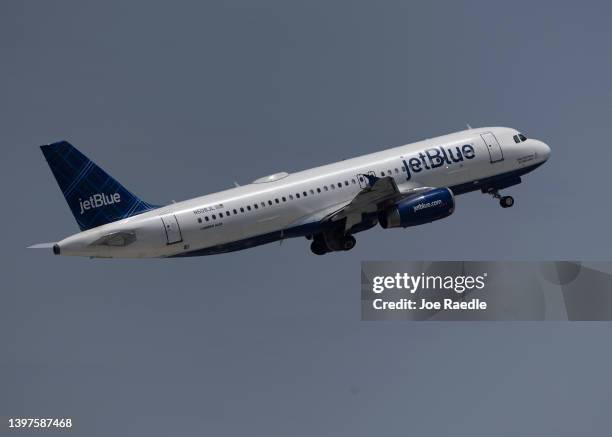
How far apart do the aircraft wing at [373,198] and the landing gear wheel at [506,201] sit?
27.9 ft

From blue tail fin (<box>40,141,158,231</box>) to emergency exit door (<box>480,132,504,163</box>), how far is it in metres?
21.2

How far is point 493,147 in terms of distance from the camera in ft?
353

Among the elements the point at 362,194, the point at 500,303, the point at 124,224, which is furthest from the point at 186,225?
the point at 500,303

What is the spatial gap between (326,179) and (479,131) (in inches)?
423

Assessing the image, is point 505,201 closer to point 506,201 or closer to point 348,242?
point 506,201

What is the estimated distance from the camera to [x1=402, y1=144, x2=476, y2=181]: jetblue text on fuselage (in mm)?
104188

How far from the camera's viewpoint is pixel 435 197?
10219cm

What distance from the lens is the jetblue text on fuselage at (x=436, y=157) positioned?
342 feet

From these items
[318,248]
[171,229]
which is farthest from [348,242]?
[171,229]

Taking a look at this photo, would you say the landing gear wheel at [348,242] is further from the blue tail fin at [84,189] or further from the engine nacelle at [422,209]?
the blue tail fin at [84,189]

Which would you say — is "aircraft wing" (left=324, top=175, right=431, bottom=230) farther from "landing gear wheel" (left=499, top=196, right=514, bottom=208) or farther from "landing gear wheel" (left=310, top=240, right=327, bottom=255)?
"landing gear wheel" (left=499, top=196, right=514, bottom=208)

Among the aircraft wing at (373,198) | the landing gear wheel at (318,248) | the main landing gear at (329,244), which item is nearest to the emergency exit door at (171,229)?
Answer: the aircraft wing at (373,198)

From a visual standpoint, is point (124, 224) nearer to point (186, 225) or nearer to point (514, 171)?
point (186, 225)

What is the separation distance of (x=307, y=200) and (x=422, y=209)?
6133mm
